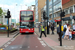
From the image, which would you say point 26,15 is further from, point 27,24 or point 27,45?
point 27,45

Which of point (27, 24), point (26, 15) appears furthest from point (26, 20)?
point (26, 15)

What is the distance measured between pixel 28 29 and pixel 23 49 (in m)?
12.3

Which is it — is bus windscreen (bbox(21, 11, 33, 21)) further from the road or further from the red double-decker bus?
the road

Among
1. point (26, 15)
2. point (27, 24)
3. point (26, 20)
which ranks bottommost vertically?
point (27, 24)

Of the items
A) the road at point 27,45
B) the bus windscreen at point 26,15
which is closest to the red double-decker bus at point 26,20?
the bus windscreen at point 26,15

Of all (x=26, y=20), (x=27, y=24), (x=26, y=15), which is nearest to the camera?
(x=26, y=15)

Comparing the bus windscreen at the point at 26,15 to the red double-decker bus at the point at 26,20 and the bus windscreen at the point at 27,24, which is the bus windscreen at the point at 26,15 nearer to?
the red double-decker bus at the point at 26,20

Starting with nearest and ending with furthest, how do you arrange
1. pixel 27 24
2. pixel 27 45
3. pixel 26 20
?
1. pixel 27 45
2. pixel 26 20
3. pixel 27 24

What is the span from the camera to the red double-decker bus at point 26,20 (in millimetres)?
19391

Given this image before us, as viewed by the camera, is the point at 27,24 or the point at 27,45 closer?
the point at 27,45

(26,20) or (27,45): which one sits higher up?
(26,20)

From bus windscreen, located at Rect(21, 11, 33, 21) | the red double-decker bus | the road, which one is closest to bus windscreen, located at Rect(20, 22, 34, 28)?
Result: the red double-decker bus

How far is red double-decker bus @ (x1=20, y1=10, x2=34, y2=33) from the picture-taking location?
1939 cm

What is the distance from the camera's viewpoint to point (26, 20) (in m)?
19.7
